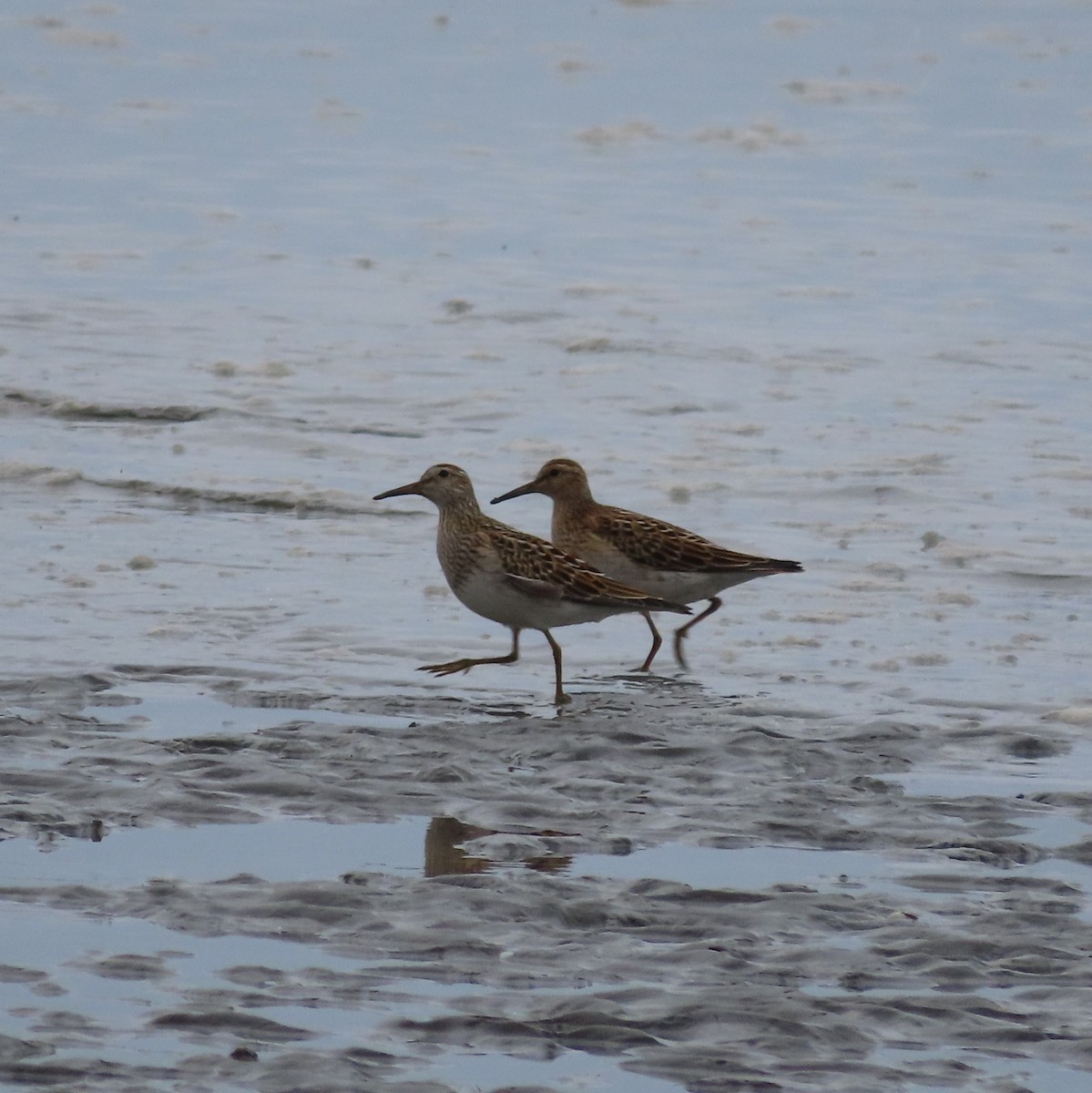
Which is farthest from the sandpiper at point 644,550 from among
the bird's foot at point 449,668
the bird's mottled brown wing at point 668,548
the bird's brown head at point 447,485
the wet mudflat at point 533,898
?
the wet mudflat at point 533,898

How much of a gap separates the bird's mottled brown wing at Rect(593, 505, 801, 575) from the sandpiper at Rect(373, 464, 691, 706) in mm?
551

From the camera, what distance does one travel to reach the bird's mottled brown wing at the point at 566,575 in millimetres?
9453

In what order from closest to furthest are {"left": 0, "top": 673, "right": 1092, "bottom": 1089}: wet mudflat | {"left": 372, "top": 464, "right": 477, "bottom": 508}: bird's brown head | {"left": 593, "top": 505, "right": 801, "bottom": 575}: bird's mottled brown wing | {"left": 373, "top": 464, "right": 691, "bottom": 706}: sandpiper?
1. {"left": 0, "top": 673, "right": 1092, "bottom": 1089}: wet mudflat
2. {"left": 373, "top": 464, "right": 691, "bottom": 706}: sandpiper
3. {"left": 372, "top": 464, "right": 477, "bottom": 508}: bird's brown head
4. {"left": 593, "top": 505, "right": 801, "bottom": 575}: bird's mottled brown wing

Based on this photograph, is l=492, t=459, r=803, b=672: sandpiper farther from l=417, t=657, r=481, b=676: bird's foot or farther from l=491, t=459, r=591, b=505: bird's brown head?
l=417, t=657, r=481, b=676: bird's foot

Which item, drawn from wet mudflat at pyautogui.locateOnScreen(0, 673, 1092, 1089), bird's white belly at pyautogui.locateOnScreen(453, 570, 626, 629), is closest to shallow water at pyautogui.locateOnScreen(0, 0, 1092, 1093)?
wet mudflat at pyautogui.locateOnScreen(0, 673, 1092, 1089)

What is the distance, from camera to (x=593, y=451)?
1352 cm

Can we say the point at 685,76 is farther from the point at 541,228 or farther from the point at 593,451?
the point at 593,451

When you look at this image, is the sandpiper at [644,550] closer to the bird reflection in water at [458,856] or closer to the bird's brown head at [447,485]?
the bird's brown head at [447,485]

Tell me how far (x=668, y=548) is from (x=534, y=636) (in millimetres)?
778

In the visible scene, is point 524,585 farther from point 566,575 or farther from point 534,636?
point 534,636

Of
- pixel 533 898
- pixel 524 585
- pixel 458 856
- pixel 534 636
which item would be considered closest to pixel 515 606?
pixel 524 585

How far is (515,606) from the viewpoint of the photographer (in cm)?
945

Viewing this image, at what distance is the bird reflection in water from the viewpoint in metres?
6.55

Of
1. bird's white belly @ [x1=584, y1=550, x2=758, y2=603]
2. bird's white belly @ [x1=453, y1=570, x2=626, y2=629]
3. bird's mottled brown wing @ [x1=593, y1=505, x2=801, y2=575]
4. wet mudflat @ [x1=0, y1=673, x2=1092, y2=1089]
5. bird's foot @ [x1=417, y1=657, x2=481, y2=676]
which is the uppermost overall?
bird's mottled brown wing @ [x1=593, y1=505, x2=801, y2=575]
